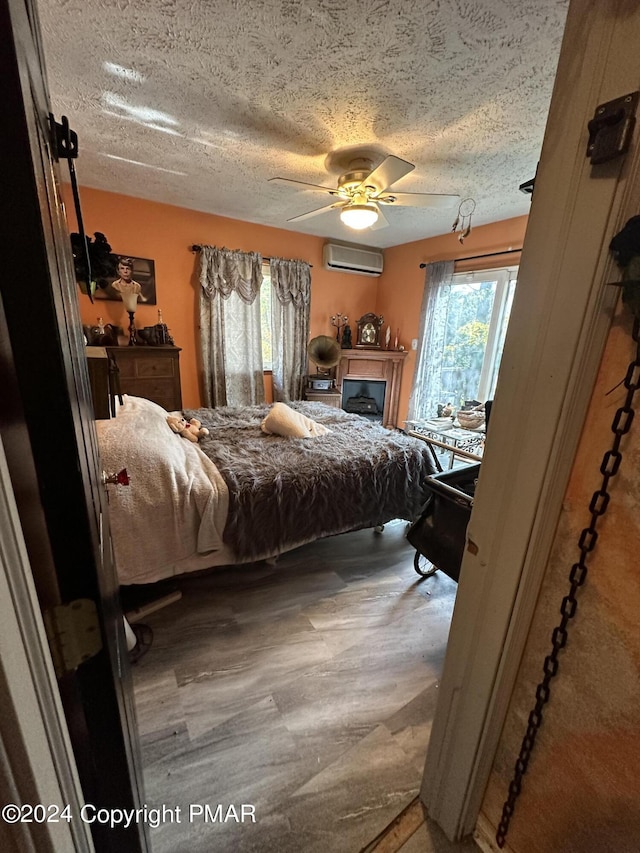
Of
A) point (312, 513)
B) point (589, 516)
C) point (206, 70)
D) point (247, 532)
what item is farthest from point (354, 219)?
point (589, 516)

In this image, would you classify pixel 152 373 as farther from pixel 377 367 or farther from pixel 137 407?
pixel 377 367

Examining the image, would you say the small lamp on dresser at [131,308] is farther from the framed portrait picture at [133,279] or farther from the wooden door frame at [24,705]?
the wooden door frame at [24,705]

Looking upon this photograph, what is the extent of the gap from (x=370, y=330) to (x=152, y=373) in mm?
2782

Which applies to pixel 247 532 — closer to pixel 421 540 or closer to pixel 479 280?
pixel 421 540

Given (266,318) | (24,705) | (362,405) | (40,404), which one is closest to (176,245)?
(266,318)

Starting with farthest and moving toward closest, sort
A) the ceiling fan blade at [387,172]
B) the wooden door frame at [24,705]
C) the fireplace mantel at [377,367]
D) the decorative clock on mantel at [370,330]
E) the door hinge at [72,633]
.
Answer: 1. the decorative clock on mantel at [370,330]
2. the fireplace mantel at [377,367]
3. the ceiling fan blade at [387,172]
4. the door hinge at [72,633]
5. the wooden door frame at [24,705]

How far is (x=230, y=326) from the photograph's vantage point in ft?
12.7

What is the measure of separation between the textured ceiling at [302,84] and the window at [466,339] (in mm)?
1060

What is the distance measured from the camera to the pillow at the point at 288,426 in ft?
7.97

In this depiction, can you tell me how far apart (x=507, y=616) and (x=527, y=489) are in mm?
309

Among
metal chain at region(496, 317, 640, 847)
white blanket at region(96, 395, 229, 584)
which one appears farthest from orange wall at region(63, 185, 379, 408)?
metal chain at region(496, 317, 640, 847)

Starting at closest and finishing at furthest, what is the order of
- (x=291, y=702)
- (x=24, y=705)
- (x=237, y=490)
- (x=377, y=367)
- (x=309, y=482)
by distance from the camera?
(x=24, y=705)
(x=291, y=702)
(x=237, y=490)
(x=309, y=482)
(x=377, y=367)

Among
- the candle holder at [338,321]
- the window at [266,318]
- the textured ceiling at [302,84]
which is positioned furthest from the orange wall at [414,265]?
the window at [266,318]

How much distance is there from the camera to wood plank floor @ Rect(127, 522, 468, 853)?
3.46 ft
